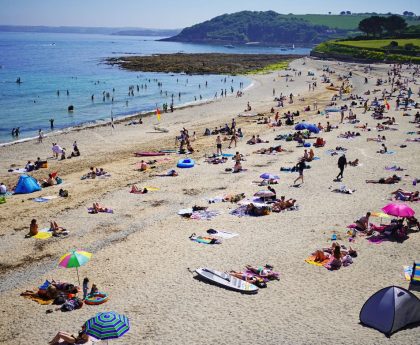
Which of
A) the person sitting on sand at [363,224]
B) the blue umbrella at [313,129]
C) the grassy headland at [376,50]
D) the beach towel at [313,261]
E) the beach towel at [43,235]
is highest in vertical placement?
the grassy headland at [376,50]

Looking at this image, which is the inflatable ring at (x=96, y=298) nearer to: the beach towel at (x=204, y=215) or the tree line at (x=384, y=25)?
the beach towel at (x=204, y=215)

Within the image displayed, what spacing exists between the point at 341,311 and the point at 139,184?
1458 cm

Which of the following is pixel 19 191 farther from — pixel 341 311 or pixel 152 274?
pixel 341 311

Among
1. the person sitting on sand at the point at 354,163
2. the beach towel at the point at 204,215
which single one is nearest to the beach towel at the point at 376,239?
the beach towel at the point at 204,215

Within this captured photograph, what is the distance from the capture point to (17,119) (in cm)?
4500

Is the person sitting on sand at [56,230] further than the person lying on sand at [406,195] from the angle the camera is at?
No

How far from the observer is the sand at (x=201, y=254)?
11.4 m

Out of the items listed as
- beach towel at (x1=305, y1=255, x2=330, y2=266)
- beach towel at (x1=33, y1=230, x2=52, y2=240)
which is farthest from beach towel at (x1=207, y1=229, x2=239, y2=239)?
beach towel at (x1=33, y1=230, x2=52, y2=240)

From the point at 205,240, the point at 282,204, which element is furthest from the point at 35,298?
the point at 282,204

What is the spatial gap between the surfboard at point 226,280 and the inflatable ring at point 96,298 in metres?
2.90

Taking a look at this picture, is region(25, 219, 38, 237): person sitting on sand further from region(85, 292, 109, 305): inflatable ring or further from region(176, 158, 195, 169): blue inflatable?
region(176, 158, 195, 169): blue inflatable

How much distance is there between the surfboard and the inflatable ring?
9.53 feet

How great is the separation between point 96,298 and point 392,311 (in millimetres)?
7919

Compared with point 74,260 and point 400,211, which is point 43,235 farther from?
point 400,211
